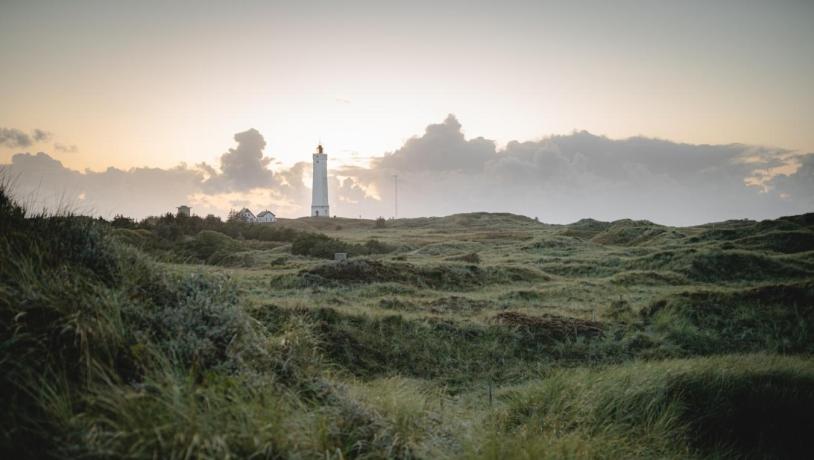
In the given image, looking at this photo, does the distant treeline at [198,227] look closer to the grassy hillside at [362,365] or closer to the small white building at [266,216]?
the grassy hillside at [362,365]

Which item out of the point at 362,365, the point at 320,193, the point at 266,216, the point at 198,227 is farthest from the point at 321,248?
the point at 320,193

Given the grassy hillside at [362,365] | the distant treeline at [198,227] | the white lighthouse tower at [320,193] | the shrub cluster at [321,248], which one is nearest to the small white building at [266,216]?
the white lighthouse tower at [320,193]

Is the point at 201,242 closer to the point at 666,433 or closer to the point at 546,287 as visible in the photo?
the point at 546,287

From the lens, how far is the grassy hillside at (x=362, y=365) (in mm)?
4035

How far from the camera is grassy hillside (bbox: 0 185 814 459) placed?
4.04 m

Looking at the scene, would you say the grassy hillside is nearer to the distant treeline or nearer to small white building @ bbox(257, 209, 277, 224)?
the distant treeline

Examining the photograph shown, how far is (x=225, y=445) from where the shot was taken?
11.9ft

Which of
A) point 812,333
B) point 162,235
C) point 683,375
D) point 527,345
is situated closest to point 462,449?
point 683,375

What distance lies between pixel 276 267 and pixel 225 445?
23473mm

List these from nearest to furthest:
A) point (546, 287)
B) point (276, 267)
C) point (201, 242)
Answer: point (546, 287), point (276, 267), point (201, 242)

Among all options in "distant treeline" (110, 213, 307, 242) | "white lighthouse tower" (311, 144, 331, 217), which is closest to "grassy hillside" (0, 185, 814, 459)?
"distant treeline" (110, 213, 307, 242)

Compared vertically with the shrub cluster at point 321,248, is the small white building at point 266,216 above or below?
above

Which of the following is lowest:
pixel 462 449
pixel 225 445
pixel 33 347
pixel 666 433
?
pixel 666 433

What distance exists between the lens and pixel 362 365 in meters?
11.0
